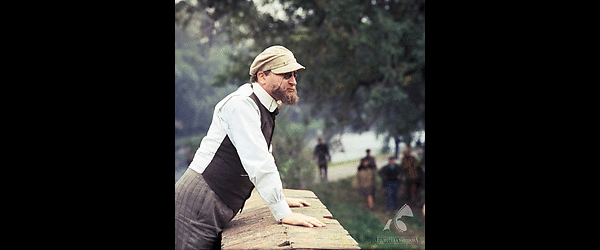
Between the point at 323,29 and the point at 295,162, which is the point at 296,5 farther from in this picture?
the point at 295,162

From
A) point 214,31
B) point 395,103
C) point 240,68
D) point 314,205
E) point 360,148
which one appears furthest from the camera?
point 360,148

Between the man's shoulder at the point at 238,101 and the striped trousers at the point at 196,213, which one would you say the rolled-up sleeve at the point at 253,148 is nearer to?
the man's shoulder at the point at 238,101

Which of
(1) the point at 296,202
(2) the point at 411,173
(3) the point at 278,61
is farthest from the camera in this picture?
(2) the point at 411,173

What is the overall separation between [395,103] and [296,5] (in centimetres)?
272

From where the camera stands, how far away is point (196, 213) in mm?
1890

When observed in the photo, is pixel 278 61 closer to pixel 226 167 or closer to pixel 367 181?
pixel 226 167

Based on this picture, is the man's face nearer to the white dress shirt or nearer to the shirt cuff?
the white dress shirt

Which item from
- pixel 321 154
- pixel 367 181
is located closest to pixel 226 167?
pixel 321 154

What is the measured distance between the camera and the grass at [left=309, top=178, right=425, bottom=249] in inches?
286

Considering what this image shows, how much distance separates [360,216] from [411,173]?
159 cm

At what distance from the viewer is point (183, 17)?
675 cm

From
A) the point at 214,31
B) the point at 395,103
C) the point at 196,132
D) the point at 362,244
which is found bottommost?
the point at 362,244

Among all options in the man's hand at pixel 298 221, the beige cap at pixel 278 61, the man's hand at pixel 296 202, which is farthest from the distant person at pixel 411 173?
the beige cap at pixel 278 61

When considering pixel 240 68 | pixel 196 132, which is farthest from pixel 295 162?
pixel 196 132
